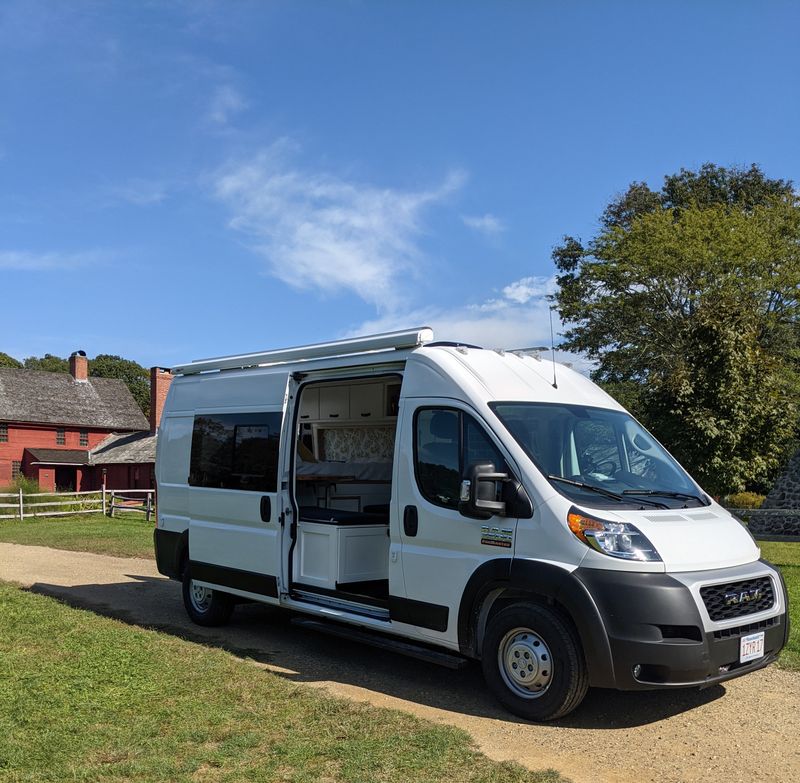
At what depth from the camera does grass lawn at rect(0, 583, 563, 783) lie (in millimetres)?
4695

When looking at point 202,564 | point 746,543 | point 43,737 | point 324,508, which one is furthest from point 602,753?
point 202,564

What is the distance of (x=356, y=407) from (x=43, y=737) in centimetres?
560

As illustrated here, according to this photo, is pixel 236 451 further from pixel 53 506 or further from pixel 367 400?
pixel 53 506

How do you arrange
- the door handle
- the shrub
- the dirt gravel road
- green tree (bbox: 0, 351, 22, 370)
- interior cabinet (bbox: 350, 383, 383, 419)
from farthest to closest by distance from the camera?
green tree (bbox: 0, 351, 22, 370)
the shrub
interior cabinet (bbox: 350, 383, 383, 419)
the door handle
the dirt gravel road

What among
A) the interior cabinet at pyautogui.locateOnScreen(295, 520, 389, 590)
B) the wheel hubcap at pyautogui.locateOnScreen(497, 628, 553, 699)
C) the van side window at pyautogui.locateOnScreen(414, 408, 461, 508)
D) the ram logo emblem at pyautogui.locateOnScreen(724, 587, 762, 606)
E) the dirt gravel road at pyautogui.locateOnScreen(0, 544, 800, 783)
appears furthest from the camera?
the interior cabinet at pyautogui.locateOnScreen(295, 520, 389, 590)

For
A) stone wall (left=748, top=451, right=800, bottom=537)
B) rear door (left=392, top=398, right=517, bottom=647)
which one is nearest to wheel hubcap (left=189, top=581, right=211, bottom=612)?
rear door (left=392, top=398, right=517, bottom=647)

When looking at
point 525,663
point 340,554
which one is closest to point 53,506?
point 340,554

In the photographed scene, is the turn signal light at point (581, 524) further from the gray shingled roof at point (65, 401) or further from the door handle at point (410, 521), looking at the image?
the gray shingled roof at point (65, 401)

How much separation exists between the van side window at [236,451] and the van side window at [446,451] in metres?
2.00

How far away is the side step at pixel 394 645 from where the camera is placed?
6.32 metres

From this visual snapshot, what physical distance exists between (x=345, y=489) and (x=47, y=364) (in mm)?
89391

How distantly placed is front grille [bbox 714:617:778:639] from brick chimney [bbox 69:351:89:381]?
55.3m

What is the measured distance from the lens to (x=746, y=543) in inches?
242

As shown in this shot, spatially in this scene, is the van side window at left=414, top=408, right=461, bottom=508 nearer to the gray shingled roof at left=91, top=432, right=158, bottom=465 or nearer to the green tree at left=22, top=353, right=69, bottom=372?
the gray shingled roof at left=91, top=432, right=158, bottom=465
